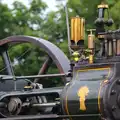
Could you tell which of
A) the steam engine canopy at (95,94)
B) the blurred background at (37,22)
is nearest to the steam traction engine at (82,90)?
the steam engine canopy at (95,94)

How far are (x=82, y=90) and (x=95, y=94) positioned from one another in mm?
233

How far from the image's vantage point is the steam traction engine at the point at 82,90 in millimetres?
6840

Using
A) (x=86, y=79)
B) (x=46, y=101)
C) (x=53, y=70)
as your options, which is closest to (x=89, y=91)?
(x=86, y=79)

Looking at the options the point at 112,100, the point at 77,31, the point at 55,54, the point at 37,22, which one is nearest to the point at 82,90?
the point at 112,100

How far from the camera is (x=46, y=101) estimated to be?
8.27m

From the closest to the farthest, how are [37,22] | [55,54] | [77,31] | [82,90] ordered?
1. [82,90]
2. [77,31]
3. [55,54]
4. [37,22]

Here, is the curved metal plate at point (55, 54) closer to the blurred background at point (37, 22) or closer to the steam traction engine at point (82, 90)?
the steam traction engine at point (82, 90)

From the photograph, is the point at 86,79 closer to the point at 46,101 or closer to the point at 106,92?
the point at 106,92

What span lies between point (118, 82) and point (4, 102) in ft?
7.17

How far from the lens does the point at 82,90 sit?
701cm

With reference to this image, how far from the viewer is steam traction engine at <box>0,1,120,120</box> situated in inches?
269

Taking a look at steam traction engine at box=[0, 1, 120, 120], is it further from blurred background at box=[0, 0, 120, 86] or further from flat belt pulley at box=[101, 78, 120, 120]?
blurred background at box=[0, 0, 120, 86]

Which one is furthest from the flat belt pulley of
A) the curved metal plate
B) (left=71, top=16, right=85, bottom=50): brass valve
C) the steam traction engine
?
the curved metal plate

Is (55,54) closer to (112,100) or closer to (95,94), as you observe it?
(95,94)
